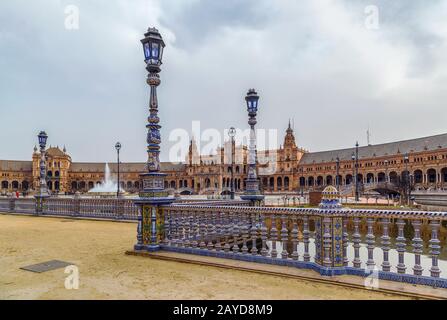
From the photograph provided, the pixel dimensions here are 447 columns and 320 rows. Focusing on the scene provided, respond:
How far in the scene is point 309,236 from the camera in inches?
271

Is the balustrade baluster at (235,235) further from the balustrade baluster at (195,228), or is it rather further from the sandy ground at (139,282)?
the balustrade baluster at (195,228)

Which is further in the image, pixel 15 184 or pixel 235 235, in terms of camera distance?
pixel 15 184

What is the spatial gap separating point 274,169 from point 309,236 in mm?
100537

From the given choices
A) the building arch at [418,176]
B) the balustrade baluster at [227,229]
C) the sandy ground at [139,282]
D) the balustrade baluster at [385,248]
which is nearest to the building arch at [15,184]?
the building arch at [418,176]

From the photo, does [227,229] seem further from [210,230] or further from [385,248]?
[385,248]

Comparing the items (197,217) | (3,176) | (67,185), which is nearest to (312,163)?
(67,185)

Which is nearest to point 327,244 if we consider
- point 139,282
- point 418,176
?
point 139,282

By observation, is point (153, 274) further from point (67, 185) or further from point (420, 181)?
point (67, 185)

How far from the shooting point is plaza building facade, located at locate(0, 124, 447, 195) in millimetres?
72500

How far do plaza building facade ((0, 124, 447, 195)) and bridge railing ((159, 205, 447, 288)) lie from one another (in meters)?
60.8

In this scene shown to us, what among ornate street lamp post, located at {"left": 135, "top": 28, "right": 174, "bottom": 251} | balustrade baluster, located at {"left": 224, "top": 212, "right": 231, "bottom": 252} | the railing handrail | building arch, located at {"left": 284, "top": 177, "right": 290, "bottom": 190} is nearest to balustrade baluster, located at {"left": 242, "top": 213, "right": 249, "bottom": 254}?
balustrade baluster, located at {"left": 224, "top": 212, "right": 231, "bottom": 252}

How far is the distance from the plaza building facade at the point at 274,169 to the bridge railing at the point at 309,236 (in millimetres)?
60755

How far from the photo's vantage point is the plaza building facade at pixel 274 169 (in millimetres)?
72500

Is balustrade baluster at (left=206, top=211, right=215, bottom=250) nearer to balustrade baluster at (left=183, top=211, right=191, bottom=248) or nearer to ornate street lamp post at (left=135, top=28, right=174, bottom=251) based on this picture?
balustrade baluster at (left=183, top=211, right=191, bottom=248)
